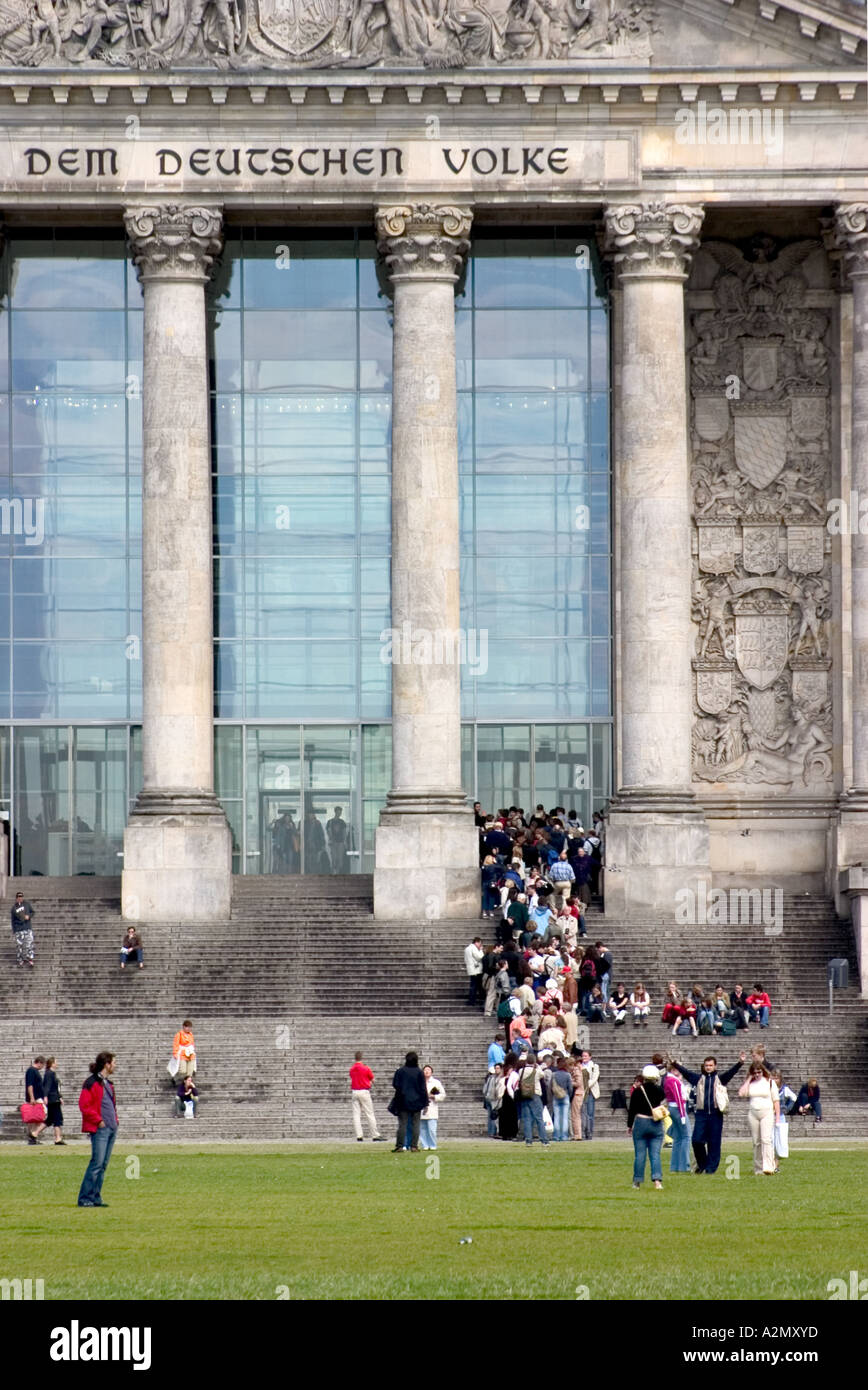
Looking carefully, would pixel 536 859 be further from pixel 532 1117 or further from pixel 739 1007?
pixel 532 1117

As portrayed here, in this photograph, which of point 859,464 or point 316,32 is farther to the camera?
point 859,464

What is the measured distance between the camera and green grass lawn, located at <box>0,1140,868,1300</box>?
22.5 metres

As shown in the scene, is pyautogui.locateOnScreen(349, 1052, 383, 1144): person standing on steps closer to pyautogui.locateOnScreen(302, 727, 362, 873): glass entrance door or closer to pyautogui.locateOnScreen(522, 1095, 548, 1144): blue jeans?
pyautogui.locateOnScreen(522, 1095, 548, 1144): blue jeans

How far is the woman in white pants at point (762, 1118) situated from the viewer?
34.9m

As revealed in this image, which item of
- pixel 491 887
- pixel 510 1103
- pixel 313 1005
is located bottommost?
pixel 510 1103

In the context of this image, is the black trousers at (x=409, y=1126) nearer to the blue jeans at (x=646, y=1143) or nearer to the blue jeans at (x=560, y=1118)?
the blue jeans at (x=560, y=1118)

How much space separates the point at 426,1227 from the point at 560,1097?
601 inches

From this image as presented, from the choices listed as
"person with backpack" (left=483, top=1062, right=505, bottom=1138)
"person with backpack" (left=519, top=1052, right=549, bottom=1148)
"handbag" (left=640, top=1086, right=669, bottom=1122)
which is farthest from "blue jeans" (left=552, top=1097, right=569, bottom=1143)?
"handbag" (left=640, top=1086, right=669, bottom=1122)

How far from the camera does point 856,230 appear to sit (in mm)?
57875

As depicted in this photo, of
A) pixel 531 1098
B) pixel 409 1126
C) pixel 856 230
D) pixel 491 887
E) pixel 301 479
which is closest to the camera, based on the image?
pixel 409 1126

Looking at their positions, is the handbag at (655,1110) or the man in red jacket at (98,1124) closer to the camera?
the man in red jacket at (98,1124)

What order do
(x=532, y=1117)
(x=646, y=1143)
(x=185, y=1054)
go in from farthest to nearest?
(x=185, y=1054) < (x=532, y=1117) < (x=646, y=1143)

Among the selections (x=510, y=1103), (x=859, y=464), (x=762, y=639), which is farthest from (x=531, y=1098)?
(x=762, y=639)

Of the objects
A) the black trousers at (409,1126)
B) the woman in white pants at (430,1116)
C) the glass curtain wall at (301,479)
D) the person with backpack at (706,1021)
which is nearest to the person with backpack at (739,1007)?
the person with backpack at (706,1021)
